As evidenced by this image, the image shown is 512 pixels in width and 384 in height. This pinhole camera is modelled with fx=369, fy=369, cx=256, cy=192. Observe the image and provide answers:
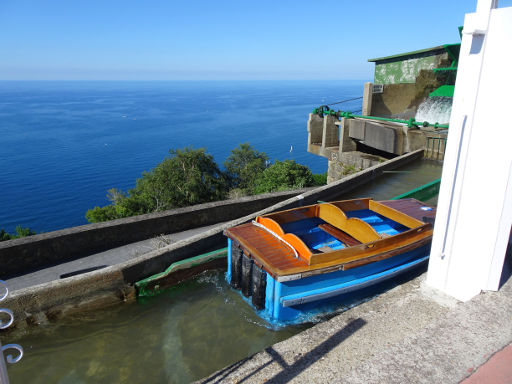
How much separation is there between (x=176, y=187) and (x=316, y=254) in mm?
25758

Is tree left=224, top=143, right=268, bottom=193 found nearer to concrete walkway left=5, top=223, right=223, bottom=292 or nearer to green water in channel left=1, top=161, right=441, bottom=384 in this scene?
concrete walkway left=5, top=223, right=223, bottom=292

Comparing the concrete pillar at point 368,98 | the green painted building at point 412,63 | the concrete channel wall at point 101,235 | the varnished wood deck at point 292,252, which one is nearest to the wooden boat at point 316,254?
the varnished wood deck at point 292,252

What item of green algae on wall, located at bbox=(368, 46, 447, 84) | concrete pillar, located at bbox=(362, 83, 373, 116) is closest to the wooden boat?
concrete pillar, located at bbox=(362, 83, 373, 116)

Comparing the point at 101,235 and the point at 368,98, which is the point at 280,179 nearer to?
the point at 368,98

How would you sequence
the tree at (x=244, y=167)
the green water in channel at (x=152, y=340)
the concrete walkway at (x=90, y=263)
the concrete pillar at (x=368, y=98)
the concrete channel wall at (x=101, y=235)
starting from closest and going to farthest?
the green water in channel at (x=152, y=340)
the concrete walkway at (x=90, y=263)
the concrete channel wall at (x=101, y=235)
the concrete pillar at (x=368, y=98)
the tree at (x=244, y=167)

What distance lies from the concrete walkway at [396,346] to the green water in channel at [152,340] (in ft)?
7.49

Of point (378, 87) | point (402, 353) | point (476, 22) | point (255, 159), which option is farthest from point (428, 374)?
point (255, 159)

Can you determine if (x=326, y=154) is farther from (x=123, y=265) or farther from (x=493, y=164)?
(x=493, y=164)

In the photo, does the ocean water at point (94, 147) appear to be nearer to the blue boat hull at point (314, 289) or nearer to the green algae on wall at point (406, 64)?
the green algae on wall at point (406, 64)

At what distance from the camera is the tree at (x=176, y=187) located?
26.7m

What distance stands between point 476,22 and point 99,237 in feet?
26.1

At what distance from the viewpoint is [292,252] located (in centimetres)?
605

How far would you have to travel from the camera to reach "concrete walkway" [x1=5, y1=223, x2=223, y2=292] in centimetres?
723

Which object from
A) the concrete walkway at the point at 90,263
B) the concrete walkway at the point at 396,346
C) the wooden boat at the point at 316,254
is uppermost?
the concrete walkway at the point at 396,346
